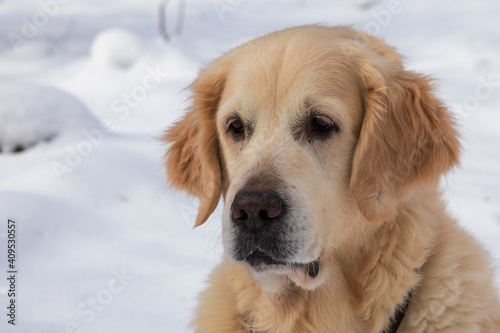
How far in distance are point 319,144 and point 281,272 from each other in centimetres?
75

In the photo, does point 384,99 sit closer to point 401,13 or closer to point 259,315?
point 259,315

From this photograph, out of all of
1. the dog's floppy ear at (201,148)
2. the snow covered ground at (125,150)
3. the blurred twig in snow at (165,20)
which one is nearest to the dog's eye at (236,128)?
the dog's floppy ear at (201,148)

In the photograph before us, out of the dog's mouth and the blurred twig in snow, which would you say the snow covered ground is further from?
the dog's mouth

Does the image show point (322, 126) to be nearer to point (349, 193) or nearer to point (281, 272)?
point (349, 193)

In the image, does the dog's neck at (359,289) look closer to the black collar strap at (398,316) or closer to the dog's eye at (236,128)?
the black collar strap at (398,316)

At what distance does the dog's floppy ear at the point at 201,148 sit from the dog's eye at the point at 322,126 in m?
0.76

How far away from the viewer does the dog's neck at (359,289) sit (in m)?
3.37

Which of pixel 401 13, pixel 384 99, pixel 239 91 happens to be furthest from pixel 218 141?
pixel 401 13

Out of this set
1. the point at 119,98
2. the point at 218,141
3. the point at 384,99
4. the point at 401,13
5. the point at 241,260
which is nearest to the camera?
the point at 241,260

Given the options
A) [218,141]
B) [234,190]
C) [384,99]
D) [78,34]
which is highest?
[384,99]

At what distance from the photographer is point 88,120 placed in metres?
8.80

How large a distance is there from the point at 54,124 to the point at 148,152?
1.35m

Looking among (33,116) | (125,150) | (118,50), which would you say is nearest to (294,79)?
(125,150)

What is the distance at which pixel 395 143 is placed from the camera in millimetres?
3461
